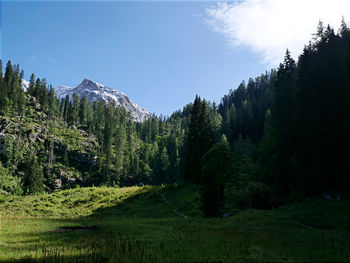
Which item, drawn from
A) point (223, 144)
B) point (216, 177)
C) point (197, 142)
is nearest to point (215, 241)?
point (216, 177)

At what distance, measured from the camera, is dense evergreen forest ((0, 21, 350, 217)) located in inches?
1170

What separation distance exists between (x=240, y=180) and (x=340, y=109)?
17278 millimetres

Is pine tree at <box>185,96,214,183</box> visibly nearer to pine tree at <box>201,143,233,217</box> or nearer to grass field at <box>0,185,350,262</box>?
pine tree at <box>201,143,233,217</box>

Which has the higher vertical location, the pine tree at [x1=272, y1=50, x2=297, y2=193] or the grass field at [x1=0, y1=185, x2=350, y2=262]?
the pine tree at [x1=272, y1=50, x2=297, y2=193]

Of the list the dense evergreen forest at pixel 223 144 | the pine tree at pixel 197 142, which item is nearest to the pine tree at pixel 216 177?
the dense evergreen forest at pixel 223 144

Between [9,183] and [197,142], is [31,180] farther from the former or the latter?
[197,142]

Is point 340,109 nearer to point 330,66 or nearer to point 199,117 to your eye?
point 330,66

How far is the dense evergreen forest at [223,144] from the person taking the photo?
2972 centimetres

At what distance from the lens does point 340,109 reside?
28.2 meters

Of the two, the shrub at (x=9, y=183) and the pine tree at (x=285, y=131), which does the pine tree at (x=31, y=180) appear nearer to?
the shrub at (x=9, y=183)

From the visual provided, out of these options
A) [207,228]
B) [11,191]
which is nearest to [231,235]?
[207,228]

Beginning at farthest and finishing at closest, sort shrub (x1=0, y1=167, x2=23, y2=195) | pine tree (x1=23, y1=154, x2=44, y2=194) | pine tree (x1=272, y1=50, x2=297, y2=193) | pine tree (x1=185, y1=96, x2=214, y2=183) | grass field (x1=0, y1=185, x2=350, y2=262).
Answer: shrub (x1=0, y1=167, x2=23, y2=195) → pine tree (x1=23, y1=154, x2=44, y2=194) → pine tree (x1=185, y1=96, x2=214, y2=183) → pine tree (x1=272, y1=50, x2=297, y2=193) → grass field (x1=0, y1=185, x2=350, y2=262)

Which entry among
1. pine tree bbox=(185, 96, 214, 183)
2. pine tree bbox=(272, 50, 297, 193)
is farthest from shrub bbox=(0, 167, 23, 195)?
pine tree bbox=(272, 50, 297, 193)

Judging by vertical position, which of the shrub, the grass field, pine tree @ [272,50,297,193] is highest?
pine tree @ [272,50,297,193]
